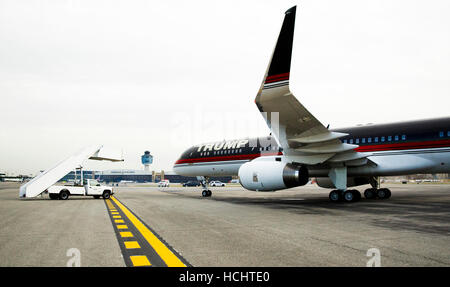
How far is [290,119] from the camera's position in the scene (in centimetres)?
1330

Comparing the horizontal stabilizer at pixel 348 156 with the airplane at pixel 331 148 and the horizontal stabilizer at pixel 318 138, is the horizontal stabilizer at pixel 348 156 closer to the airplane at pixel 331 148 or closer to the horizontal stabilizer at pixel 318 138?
the airplane at pixel 331 148

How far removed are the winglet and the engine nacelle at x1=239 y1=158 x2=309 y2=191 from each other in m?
4.51

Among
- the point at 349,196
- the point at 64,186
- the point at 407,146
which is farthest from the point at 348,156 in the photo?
the point at 64,186

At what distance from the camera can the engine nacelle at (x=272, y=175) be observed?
14594mm

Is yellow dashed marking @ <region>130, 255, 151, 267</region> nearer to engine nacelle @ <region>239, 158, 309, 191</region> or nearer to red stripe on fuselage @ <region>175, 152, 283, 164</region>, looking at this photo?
engine nacelle @ <region>239, 158, 309, 191</region>

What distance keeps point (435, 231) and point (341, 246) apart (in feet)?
9.92

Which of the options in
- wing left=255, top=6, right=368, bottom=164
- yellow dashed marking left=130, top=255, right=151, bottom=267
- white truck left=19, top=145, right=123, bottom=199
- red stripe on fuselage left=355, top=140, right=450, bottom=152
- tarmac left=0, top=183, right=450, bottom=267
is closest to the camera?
yellow dashed marking left=130, top=255, right=151, bottom=267

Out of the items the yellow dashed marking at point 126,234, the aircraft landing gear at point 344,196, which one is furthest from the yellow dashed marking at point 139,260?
the aircraft landing gear at point 344,196

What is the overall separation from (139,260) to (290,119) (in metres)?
9.76

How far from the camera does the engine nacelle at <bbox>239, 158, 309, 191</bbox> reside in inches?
575

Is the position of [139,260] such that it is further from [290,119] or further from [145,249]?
[290,119]

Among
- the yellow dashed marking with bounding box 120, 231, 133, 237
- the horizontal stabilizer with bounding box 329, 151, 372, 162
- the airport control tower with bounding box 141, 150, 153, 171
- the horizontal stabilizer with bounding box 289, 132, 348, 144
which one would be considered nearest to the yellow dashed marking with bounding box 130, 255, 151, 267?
the yellow dashed marking with bounding box 120, 231, 133, 237

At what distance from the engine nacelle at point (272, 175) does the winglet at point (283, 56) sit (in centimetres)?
451
